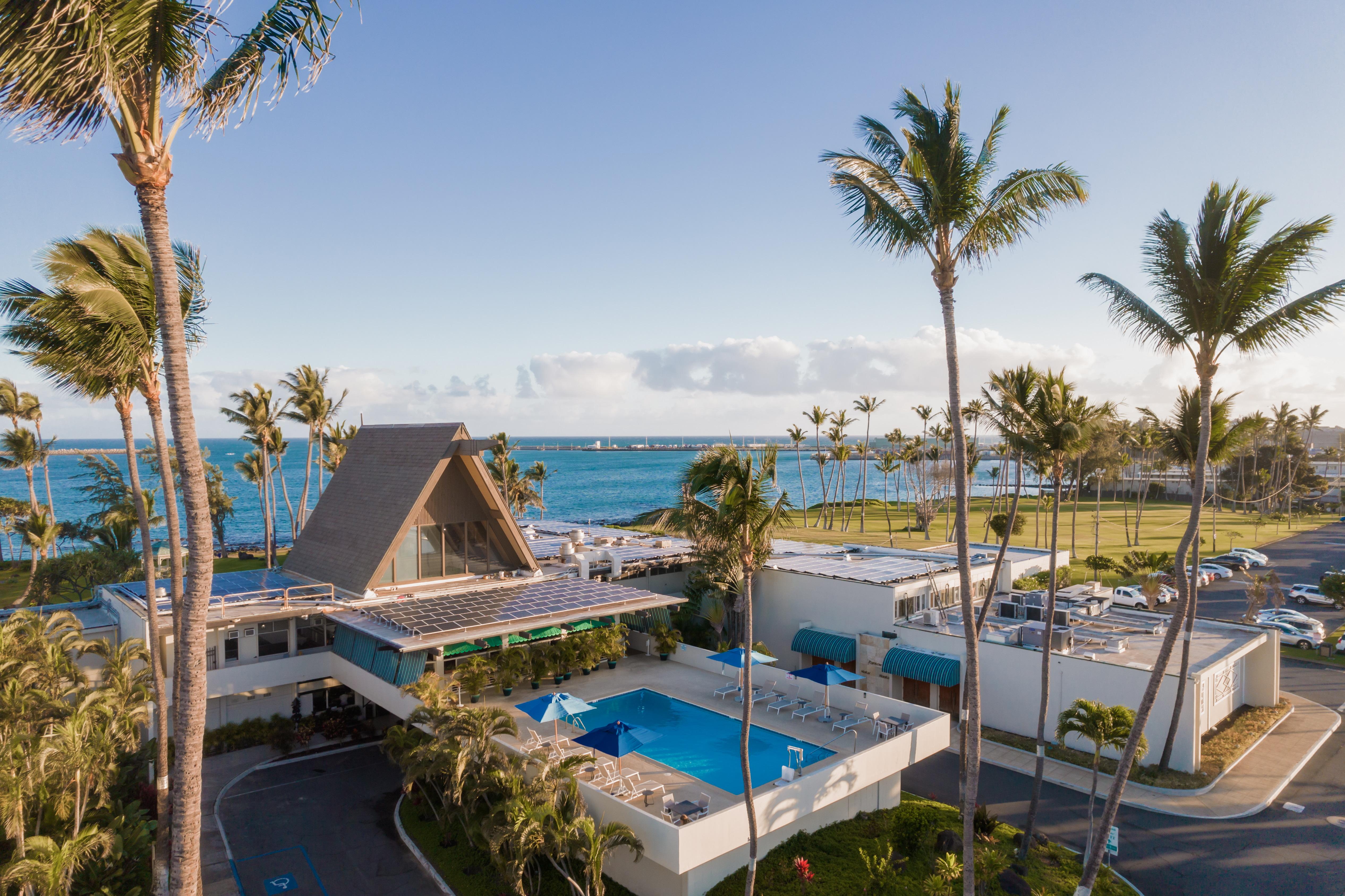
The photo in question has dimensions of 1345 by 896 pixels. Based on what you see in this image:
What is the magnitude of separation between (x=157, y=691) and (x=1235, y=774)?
1292 inches

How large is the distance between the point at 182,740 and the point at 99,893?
29.3 ft

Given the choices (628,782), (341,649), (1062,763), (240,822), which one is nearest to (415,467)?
(341,649)

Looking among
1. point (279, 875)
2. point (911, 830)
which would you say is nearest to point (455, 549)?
point (279, 875)

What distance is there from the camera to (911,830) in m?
19.3

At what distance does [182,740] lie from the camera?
10062mm

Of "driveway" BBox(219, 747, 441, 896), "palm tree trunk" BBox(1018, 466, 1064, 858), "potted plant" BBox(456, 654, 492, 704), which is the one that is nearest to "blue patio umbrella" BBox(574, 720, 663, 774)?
"driveway" BBox(219, 747, 441, 896)

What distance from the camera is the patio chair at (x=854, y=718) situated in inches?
876

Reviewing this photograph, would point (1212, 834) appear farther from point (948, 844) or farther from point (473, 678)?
point (473, 678)

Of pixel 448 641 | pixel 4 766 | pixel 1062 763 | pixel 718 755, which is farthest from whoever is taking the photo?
pixel 1062 763

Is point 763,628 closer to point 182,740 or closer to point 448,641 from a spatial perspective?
point 448,641

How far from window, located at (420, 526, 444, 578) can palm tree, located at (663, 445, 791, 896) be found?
1554 centimetres

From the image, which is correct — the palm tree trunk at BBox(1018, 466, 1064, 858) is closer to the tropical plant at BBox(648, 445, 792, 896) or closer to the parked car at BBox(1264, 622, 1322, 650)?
the tropical plant at BBox(648, 445, 792, 896)

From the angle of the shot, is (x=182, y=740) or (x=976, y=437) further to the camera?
(x=976, y=437)

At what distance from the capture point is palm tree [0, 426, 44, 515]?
52.9 meters
